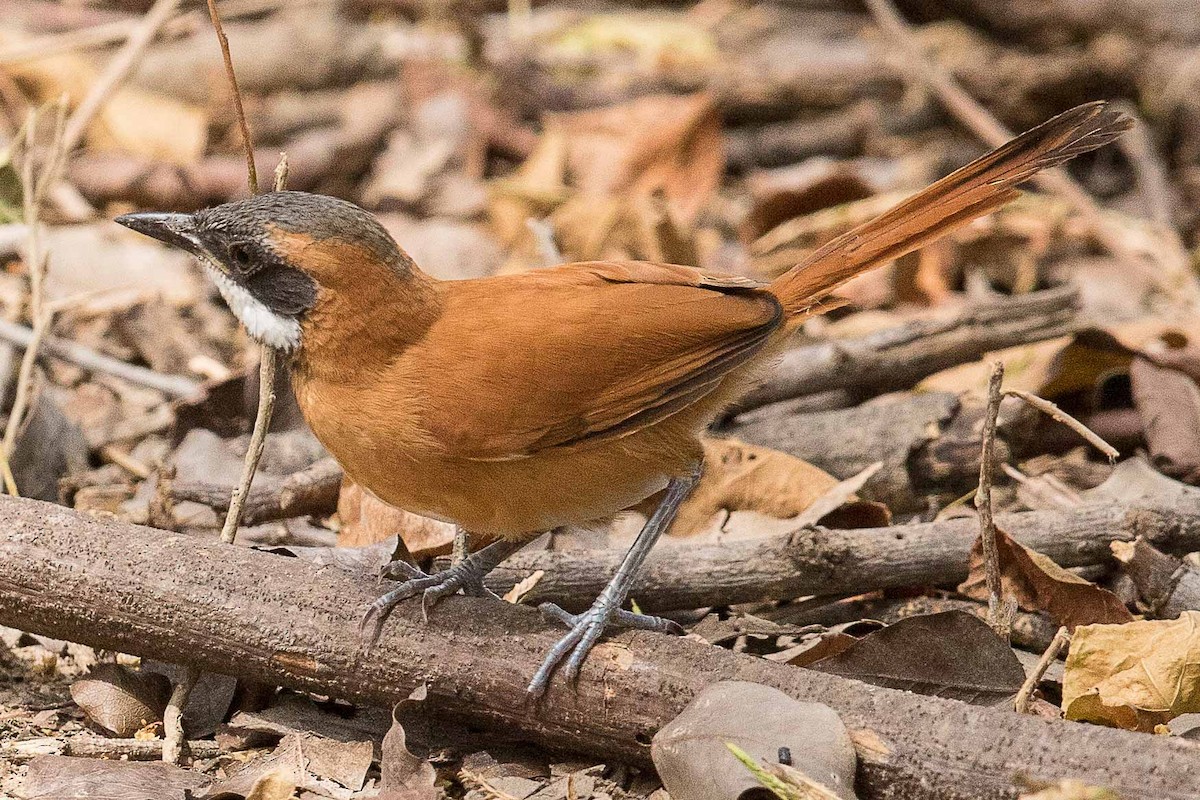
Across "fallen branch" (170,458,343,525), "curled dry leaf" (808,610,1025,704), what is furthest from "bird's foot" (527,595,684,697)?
"fallen branch" (170,458,343,525)

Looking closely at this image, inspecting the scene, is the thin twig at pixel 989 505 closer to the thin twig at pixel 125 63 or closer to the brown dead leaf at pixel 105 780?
the brown dead leaf at pixel 105 780

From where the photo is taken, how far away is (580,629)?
10.6ft

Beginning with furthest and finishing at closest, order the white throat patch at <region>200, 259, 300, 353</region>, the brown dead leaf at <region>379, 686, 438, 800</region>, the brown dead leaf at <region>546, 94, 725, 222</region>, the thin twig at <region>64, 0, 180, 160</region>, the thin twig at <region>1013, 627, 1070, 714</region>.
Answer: the brown dead leaf at <region>546, 94, 725, 222</region> < the thin twig at <region>64, 0, 180, 160</region> < the white throat patch at <region>200, 259, 300, 353</region> < the brown dead leaf at <region>379, 686, 438, 800</region> < the thin twig at <region>1013, 627, 1070, 714</region>

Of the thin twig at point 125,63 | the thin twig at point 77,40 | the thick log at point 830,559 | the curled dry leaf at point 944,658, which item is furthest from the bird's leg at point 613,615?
the thin twig at point 125,63

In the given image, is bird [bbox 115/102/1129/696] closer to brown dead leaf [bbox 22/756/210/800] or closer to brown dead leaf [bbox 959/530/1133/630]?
brown dead leaf [bbox 22/756/210/800]

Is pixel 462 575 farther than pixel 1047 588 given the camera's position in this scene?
No

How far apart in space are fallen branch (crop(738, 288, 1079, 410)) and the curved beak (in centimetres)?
218

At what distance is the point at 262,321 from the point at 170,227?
363 millimetres

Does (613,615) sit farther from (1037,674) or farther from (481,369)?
(1037,674)

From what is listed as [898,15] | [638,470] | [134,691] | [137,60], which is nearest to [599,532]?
[638,470]

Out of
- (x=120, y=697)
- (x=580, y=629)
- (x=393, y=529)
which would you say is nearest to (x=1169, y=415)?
(x=580, y=629)

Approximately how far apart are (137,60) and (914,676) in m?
4.37

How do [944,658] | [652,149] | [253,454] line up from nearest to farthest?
[944,658] → [253,454] → [652,149]

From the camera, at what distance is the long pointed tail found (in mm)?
3732
